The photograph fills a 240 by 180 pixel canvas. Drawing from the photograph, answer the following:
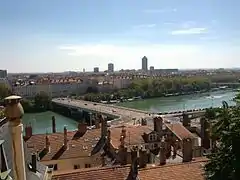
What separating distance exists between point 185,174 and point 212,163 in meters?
3.43

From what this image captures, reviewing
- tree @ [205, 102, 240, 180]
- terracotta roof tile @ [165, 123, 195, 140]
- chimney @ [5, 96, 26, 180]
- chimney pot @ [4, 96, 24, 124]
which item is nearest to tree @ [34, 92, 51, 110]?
terracotta roof tile @ [165, 123, 195, 140]

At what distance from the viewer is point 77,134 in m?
23.1

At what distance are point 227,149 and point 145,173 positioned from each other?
3.74 metres

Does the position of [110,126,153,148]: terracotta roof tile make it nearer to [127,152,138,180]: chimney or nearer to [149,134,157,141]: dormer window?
[149,134,157,141]: dormer window

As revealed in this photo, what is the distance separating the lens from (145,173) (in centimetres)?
1142

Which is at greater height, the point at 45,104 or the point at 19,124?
the point at 19,124

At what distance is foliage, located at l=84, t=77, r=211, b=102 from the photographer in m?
102

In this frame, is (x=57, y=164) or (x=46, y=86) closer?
(x=57, y=164)

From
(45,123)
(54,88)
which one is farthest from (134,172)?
(54,88)

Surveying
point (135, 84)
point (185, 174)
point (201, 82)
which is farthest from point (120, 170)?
point (201, 82)

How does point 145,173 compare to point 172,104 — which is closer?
point 145,173

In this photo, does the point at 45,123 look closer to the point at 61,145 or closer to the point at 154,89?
the point at 61,145

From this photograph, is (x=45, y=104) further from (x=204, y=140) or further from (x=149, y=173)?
(x=149, y=173)

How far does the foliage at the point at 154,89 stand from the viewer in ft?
335
